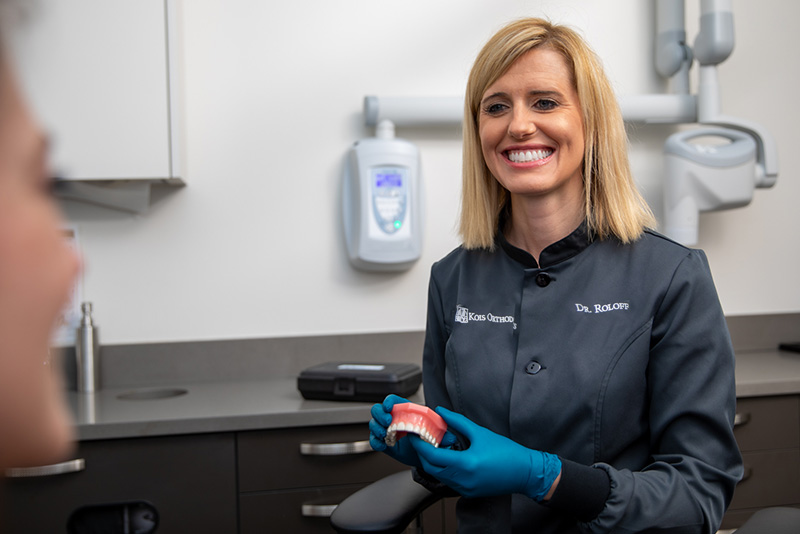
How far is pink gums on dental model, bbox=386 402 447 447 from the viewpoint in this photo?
113 cm

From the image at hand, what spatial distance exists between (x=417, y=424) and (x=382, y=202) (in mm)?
1180

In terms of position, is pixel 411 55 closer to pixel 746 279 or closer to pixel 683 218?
pixel 683 218

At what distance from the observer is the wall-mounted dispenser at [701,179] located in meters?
2.27

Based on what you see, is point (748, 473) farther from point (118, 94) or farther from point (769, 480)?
point (118, 94)

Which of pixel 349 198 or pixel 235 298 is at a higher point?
pixel 349 198

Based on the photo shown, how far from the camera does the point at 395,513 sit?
1.25 m

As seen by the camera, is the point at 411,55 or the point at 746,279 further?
the point at 746,279

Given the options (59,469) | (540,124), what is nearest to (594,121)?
(540,124)

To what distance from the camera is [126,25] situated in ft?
6.39

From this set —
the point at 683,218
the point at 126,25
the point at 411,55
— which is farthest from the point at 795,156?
the point at 126,25

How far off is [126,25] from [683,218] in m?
1.74

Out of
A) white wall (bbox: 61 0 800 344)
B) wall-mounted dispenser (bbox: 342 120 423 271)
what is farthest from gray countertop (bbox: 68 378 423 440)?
wall-mounted dispenser (bbox: 342 120 423 271)

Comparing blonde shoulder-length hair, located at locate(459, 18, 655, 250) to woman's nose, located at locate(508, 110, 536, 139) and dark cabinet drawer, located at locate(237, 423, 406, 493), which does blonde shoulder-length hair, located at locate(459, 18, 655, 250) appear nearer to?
woman's nose, located at locate(508, 110, 536, 139)

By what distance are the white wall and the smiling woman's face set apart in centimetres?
104
